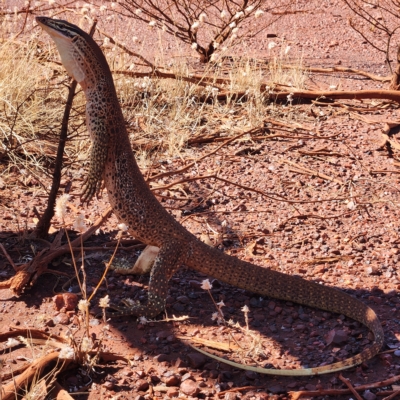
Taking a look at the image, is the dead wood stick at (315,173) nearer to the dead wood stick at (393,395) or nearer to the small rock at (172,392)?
the dead wood stick at (393,395)

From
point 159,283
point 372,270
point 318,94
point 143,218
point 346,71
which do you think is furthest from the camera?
point 346,71

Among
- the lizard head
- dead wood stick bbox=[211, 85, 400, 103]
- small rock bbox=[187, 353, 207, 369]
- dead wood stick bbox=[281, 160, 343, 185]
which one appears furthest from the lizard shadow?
dead wood stick bbox=[211, 85, 400, 103]

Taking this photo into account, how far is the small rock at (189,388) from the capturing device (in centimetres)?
310

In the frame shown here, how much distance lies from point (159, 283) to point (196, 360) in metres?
0.60

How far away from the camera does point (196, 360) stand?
10.9ft

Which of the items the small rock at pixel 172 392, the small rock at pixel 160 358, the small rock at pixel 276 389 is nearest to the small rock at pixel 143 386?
the small rock at pixel 172 392

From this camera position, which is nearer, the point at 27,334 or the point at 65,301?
the point at 27,334

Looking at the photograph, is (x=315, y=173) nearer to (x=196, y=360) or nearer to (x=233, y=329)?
(x=233, y=329)

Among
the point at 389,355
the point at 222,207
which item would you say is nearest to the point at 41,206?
the point at 222,207

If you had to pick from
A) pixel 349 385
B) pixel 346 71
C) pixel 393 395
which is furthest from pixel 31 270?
pixel 346 71

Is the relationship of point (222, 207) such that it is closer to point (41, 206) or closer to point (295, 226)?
point (295, 226)

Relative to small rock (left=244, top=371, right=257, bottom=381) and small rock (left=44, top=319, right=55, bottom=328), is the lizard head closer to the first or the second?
small rock (left=44, top=319, right=55, bottom=328)

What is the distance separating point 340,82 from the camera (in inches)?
325

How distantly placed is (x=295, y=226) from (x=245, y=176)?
107cm
